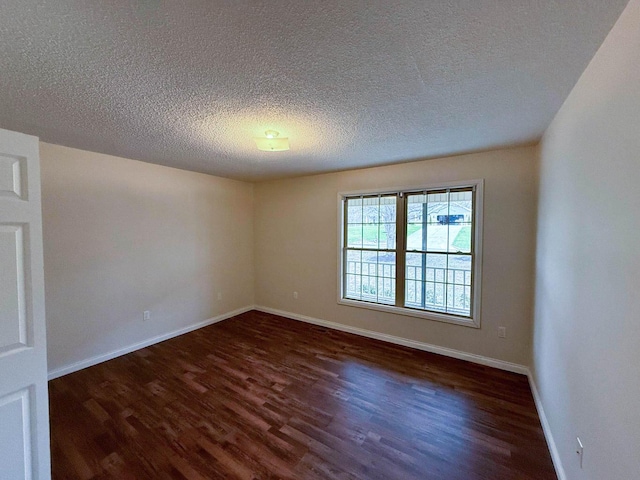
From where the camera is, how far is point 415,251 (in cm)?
337

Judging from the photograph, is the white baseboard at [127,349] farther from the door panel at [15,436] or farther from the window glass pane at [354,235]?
the window glass pane at [354,235]

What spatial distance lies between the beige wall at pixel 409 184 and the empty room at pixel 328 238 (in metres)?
0.03

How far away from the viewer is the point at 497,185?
280 cm

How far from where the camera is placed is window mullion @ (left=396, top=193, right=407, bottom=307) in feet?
11.3

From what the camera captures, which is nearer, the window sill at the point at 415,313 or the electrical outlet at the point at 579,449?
the electrical outlet at the point at 579,449

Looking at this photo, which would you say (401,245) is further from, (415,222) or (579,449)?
(579,449)

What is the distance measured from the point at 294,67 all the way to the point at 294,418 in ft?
7.97

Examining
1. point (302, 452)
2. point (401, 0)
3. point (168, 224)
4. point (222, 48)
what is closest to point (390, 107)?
point (401, 0)

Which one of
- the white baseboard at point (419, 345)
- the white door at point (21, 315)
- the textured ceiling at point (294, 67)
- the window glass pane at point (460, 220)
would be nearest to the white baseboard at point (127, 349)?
the white baseboard at point (419, 345)

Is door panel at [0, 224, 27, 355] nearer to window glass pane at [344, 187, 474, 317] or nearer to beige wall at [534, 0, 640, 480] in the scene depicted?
beige wall at [534, 0, 640, 480]

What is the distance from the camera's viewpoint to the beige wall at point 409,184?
271 cm

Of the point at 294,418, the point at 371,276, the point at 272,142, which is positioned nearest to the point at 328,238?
the point at 371,276

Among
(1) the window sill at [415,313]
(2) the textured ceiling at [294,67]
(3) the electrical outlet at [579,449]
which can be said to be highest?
(2) the textured ceiling at [294,67]

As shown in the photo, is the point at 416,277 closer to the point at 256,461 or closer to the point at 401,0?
the point at 256,461
